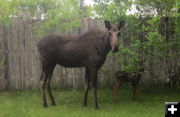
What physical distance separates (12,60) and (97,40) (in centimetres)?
410

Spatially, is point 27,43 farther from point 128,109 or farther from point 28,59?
point 128,109

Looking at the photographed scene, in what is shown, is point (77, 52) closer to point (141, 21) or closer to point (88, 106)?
point (88, 106)

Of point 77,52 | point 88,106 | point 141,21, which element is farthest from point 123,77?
point 141,21

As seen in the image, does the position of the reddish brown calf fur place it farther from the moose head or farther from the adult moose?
the moose head

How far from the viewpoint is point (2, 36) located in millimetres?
10633

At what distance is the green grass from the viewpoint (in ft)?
23.7

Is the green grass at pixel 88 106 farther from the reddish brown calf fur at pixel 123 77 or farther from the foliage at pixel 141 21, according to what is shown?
the foliage at pixel 141 21

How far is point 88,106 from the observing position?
8.30 m

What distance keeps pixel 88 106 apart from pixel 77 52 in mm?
1633

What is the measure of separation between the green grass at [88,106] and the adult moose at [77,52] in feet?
1.96

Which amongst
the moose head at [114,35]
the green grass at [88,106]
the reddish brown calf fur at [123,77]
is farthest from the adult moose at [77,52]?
the reddish brown calf fur at [123,77]

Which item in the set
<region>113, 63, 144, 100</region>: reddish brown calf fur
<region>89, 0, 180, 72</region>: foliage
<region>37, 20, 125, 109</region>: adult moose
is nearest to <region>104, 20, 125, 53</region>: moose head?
<region>37, 20, 125, 109</region>: adult moose

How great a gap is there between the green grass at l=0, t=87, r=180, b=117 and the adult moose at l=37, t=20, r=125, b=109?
1.96 ft

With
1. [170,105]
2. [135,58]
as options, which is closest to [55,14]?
[135,58]
